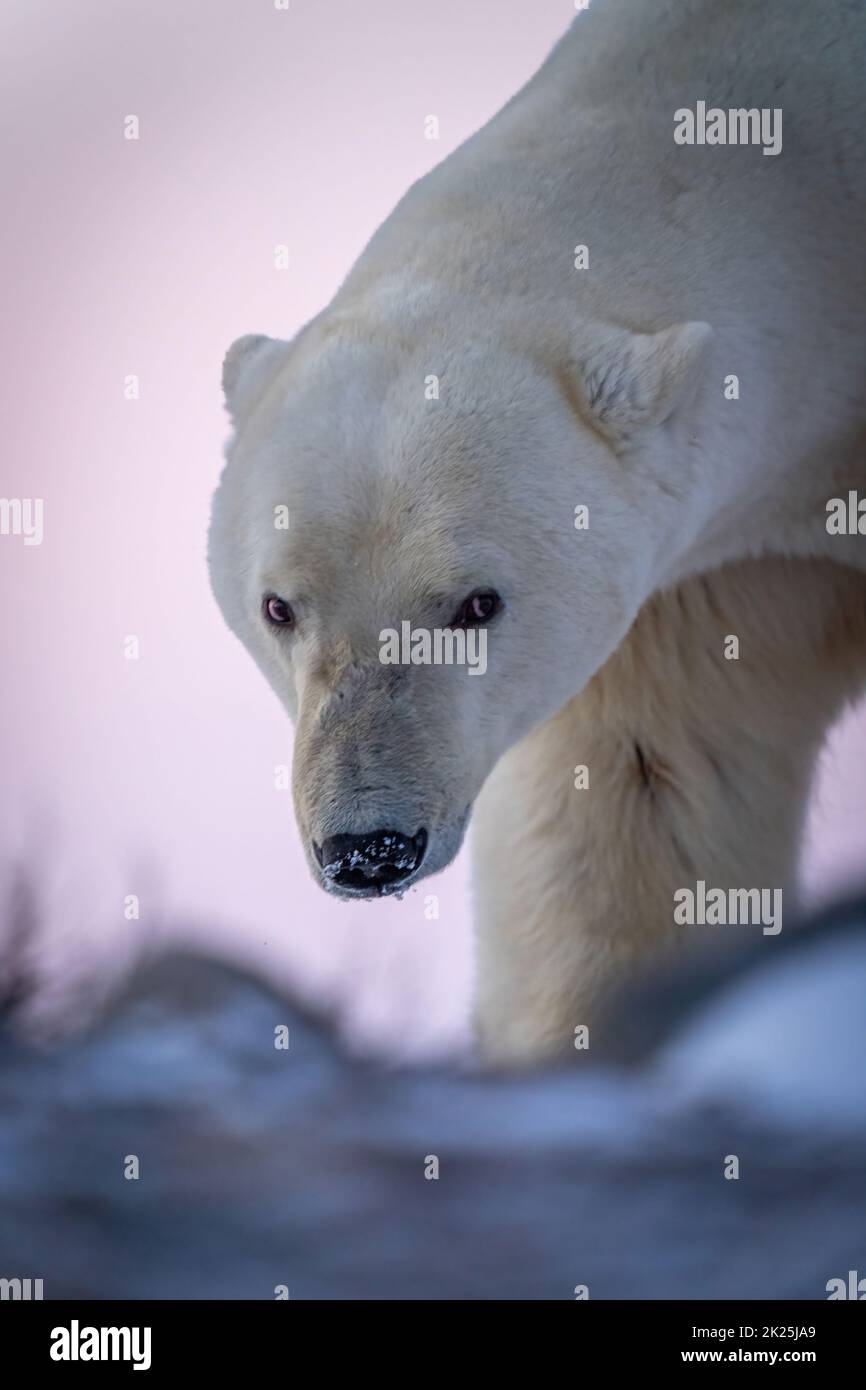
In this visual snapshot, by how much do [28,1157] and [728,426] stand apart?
5.04ft

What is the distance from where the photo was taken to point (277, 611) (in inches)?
117

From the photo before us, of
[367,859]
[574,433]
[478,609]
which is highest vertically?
[574,433]

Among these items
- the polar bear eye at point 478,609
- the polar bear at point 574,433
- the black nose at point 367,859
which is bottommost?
the black nose at point 367,859

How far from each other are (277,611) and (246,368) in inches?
22.6

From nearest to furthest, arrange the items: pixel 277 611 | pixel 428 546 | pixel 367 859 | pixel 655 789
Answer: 1. pixel 367 859
2. pixel 428 546
3. pixel 277 611
4. pixel 655 789

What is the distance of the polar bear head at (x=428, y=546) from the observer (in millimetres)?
2799

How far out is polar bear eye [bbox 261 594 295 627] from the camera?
9.66 ft

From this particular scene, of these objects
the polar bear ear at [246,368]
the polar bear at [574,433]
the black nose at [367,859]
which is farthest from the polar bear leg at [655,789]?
the black nose at [367,859]

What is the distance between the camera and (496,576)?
2.90 m

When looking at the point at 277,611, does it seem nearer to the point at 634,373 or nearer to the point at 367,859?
the point at 367,859

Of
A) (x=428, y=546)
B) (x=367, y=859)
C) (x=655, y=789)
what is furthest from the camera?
(x=655, y=789)

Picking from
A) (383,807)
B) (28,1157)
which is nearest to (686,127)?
(383,807)

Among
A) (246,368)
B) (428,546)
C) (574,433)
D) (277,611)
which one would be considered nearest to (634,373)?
(574,433)

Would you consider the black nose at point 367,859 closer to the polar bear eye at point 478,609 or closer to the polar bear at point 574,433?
the polar bear at point 574,433
